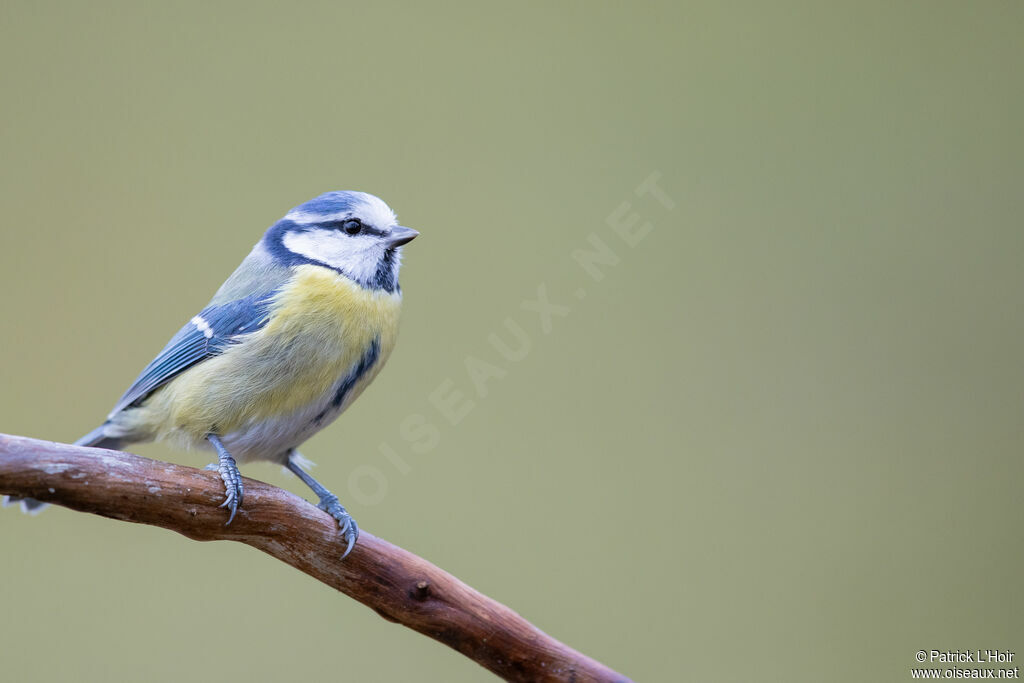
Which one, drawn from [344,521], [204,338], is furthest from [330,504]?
[204,338]

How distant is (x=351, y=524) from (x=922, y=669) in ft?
4.38

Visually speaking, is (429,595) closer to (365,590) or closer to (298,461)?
(365,590)

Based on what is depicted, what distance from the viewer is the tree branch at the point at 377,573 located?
41.4 inches

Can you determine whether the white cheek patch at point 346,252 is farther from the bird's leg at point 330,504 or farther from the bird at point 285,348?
the bird's leg at point 330,504

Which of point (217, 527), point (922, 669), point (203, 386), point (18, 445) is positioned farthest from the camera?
point (922, 669)

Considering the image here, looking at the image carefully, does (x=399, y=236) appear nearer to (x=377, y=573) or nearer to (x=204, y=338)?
(x=204, y=338)

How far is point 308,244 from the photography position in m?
1.28

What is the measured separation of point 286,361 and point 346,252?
→ 203mm

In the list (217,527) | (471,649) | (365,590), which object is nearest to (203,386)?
(217,527)

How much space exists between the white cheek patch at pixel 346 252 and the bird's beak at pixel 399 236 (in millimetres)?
23

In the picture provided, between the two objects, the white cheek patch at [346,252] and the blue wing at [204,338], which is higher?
the white cheek patch at [346,252]

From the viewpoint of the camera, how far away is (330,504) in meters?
1.20

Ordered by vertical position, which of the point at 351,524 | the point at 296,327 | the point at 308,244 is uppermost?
the point at 308,244

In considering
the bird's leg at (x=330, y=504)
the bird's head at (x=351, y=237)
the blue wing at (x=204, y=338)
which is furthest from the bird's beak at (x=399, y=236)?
the bird's leg at (x=330, y=504)
